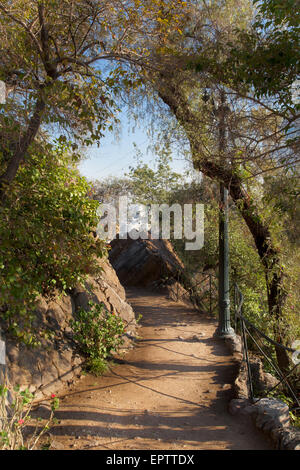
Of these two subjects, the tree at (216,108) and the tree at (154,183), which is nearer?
the tree at (216,108)

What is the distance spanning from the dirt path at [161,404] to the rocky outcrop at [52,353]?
1.04 feet

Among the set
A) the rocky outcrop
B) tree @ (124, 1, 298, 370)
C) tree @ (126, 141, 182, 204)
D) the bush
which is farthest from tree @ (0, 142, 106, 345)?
tree @ (126, 141, 182, 204)

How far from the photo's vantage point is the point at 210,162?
6805 mm

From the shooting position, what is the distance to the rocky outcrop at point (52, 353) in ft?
16.5

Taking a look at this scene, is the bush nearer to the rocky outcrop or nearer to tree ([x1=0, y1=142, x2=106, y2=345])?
the rocky outcrop

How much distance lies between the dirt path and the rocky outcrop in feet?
1.04

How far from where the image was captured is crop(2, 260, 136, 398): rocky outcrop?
16.5 ft

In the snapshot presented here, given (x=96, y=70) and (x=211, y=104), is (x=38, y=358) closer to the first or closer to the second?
(x=96, y=70)

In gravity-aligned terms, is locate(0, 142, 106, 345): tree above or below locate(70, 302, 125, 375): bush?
above

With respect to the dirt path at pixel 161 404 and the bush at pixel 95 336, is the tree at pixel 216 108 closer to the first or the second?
the dirt path at pixel 161 404

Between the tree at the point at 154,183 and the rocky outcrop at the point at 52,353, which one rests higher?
the tree at the point at 154,183

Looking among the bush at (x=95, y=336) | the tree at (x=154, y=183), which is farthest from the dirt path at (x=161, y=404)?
the tree at (x=154, y=183)

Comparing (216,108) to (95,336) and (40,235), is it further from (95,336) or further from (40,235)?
(95,336)
